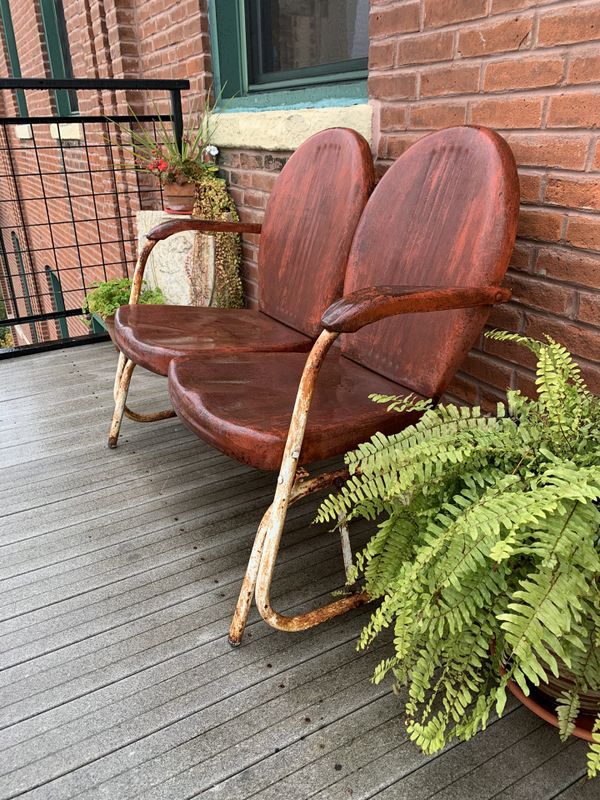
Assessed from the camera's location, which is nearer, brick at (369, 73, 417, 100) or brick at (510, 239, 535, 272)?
brick at (510, 239, 535, 272)

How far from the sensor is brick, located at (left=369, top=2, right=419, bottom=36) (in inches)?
66.2

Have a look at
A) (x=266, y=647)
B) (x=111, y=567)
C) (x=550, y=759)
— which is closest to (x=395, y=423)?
(x=266, y=647)

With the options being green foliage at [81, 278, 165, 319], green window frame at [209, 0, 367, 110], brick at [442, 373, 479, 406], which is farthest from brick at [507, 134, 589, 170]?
green foliage at [81, 278, 165, 319]

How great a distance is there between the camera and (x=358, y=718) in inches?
47.4

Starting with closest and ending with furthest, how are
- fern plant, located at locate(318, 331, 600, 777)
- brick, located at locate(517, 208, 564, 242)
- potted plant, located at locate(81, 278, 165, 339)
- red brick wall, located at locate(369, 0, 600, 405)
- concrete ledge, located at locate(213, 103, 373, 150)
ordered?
fern plant, located at locate(318, 331, 600, 777) → red brick wall, located at locate(369, 0, 600, 405) → brick, located at locate(517, 208, 564, 242) → concrete ledge, located at locate(213, 103, 373, 150) → potted plant, located at locate(81, 278, 165, 339)

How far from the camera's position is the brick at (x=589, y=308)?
1378 mm

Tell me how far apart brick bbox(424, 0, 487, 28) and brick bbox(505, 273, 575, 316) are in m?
0.62

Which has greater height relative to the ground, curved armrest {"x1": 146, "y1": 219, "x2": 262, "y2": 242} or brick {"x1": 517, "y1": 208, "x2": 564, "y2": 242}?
brick {"x1": 517, "y1": 208, "x2": 564, "y2": 242}

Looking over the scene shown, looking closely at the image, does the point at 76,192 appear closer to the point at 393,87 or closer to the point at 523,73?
the point at 393,87

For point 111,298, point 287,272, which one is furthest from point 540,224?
point 111,298

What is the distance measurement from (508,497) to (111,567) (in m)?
1.08

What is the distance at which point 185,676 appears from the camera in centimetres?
130

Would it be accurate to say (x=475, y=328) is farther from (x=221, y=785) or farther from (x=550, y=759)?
(x=221, y=785)

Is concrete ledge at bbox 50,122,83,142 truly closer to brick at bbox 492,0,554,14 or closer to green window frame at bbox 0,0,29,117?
green window frame at bbox 0,0,29,117
